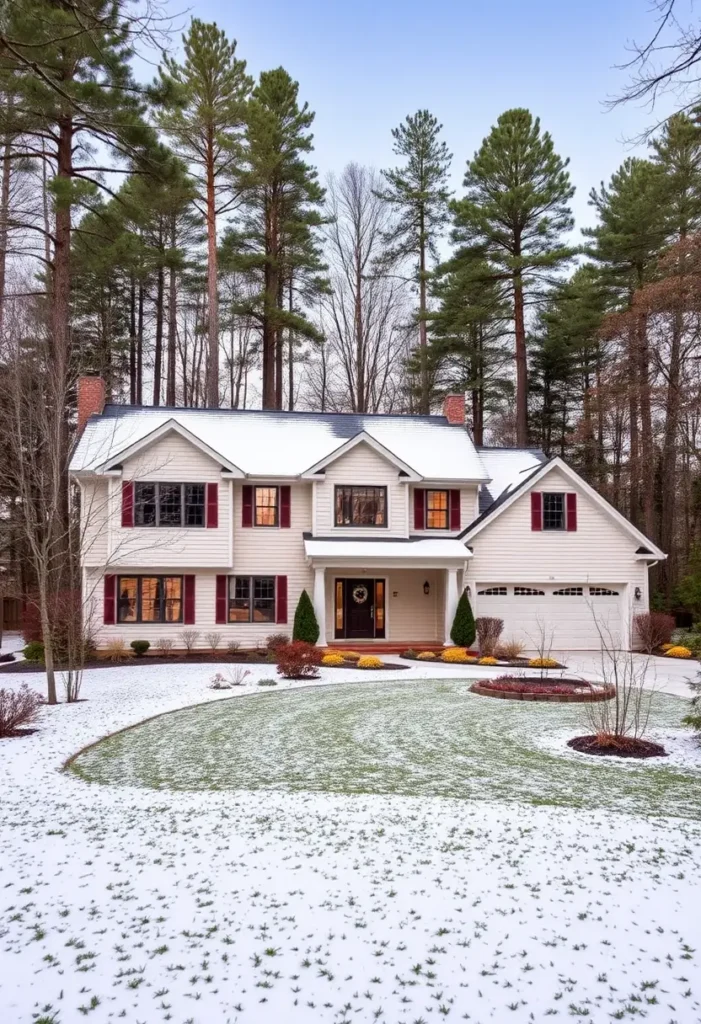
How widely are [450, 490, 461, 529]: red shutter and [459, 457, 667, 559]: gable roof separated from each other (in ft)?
1.34

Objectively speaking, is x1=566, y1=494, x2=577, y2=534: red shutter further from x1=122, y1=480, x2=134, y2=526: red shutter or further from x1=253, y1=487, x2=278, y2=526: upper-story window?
x1=122, y1=480, x2=134, y2=526: red shutter

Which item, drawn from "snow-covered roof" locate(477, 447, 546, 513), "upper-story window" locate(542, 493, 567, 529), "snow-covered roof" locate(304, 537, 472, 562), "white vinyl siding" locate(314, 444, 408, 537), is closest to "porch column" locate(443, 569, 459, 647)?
"snow-covered roof" locate(304, 537, 472, 562)

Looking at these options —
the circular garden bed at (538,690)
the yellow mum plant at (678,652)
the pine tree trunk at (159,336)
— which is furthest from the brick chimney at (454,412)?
the pine tree trunk at (159,336)

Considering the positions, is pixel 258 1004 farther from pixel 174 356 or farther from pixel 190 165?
pixel 174 356

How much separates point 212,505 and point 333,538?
11.9 feet

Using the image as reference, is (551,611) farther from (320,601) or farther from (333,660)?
(333,660)

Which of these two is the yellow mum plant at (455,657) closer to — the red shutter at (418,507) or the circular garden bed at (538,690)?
the circular garden bed at (538,690)

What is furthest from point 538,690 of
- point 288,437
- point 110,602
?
point 288,437

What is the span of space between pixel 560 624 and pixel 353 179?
878 inches

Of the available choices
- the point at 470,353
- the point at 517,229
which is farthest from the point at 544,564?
the point at 517,229

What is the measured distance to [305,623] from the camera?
19594mm

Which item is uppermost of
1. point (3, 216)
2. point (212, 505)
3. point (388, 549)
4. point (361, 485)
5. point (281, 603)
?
point (3, 216)

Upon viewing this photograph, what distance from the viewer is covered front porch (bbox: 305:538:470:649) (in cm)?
2079

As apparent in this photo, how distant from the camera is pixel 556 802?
6531 mm
